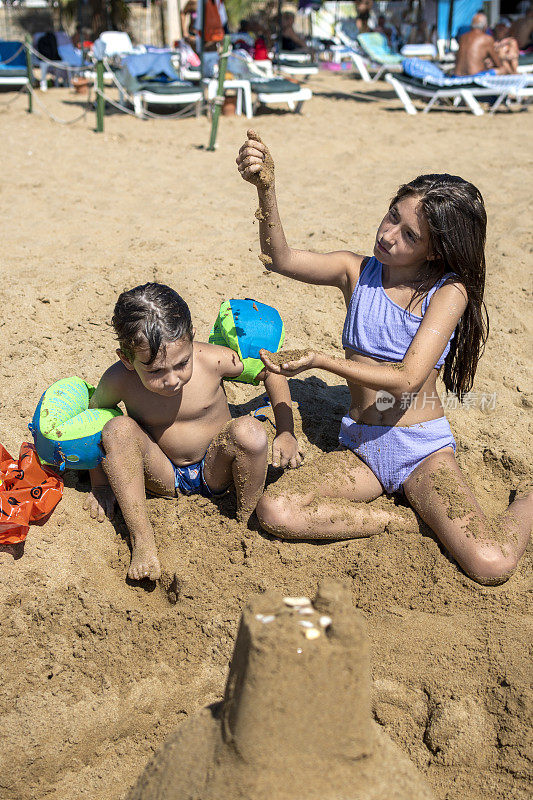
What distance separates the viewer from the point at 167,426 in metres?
2.84

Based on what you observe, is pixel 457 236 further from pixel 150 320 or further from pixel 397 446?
pixel 150 320

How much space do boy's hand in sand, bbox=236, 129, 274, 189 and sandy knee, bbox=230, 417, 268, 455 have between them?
92 cm

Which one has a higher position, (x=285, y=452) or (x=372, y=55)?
(x=372, y=55)

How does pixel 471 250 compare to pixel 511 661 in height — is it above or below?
above

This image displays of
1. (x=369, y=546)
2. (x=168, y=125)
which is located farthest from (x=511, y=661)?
(x=168, y=125)

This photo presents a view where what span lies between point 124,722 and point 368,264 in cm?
199

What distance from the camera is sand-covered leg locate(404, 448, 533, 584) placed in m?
2.54

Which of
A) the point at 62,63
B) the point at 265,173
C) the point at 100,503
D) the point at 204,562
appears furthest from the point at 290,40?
the point at 204,562

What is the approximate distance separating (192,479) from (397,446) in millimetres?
850

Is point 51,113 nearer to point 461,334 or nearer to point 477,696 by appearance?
point 461,334

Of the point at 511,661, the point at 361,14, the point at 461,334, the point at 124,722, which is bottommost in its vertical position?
the point at 124,722

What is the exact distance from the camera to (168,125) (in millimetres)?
9430

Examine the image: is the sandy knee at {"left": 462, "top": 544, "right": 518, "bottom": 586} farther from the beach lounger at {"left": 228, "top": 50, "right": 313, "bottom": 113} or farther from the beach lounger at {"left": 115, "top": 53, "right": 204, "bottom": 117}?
the beach lounger at {"left": 228, "top": 50, "right": 313, "bottom": 113}

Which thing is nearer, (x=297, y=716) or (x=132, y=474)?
(x=297, y=716)
